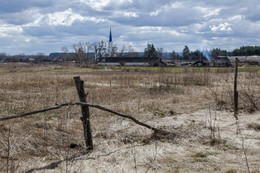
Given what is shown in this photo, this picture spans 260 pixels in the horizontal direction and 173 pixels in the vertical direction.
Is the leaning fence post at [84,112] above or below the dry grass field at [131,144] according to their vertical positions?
above

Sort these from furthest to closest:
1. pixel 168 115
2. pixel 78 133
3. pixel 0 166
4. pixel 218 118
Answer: pixel 168 115, pixel 218 118, pixel 78 133, pixel 0 166

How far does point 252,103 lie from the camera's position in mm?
9477

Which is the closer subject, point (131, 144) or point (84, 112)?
point (84, 112)

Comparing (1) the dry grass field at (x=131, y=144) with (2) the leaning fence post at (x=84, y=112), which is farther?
(2) the leaning fence post at (x=84, y=112)

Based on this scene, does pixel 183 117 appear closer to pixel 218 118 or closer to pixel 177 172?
pixel 218 118

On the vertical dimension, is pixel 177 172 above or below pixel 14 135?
below

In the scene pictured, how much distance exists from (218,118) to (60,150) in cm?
521

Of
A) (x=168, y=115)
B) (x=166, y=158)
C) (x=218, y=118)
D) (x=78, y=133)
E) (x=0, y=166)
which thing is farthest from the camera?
(x=168, y=115)

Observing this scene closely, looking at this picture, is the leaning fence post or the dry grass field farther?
the leaning fence post

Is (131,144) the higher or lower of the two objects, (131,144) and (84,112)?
the lower

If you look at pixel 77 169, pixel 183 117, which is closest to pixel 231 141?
pixel 183 117

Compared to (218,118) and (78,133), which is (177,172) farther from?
(218,118)

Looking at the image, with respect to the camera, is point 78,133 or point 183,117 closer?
point 78,133

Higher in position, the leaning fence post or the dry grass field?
the leaning fence post
